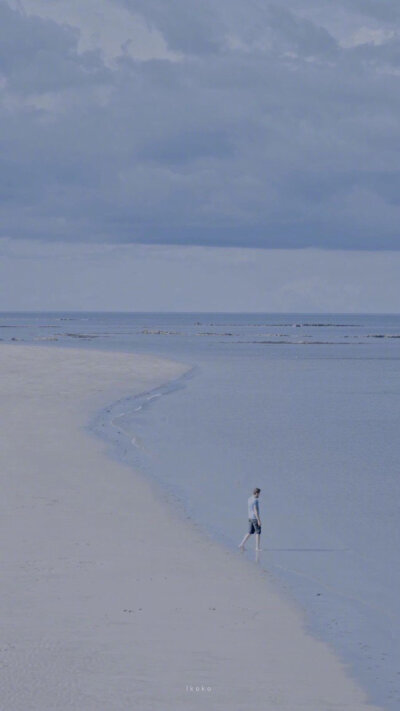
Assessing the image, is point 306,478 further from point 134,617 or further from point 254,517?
point 134,617

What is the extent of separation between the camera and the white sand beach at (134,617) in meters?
11.5

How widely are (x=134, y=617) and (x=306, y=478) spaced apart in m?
15.5

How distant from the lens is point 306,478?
2911cm

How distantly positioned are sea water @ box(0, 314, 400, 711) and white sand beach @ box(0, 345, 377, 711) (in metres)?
0.74

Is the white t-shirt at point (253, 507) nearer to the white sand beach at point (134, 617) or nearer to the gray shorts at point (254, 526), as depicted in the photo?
the gray shorts at point (254, 526)

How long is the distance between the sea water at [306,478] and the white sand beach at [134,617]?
2.43ft

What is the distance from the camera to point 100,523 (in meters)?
20.4

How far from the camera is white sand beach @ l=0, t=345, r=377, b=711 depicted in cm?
1145

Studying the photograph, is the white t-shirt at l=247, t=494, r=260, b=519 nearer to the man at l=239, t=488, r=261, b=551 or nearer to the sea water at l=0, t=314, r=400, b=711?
A: the man at l=239, t=488, r=261, b=551

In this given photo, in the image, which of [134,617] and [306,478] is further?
[306,478]

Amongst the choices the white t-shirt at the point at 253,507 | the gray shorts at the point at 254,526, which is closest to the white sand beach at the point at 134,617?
the gray shorts at the point at 254,526

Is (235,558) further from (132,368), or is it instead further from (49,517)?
(132,368)

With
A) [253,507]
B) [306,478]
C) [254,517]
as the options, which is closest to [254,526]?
[254,517]

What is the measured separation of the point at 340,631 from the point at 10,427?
22978mm
